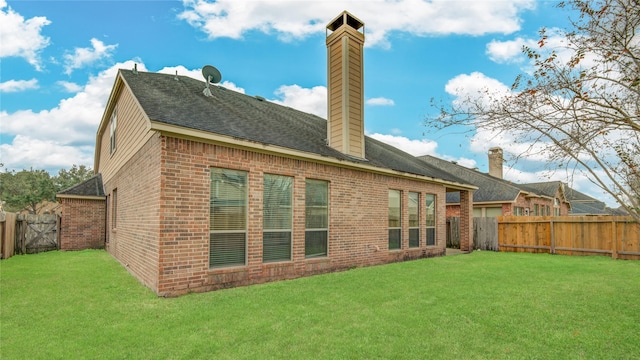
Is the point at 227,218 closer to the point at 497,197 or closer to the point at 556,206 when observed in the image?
the point at 497,197

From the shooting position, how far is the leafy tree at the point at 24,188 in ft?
128

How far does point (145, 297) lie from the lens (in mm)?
5816

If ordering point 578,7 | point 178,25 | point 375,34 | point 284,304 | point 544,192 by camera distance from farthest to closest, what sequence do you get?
point 544,192 < point 375,34 < point 178,25 < point 284,304 < point 578,7

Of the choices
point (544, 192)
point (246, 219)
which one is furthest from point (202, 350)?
point (544, 192)

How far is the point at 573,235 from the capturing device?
526 inches

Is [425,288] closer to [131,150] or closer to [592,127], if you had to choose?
[592,127]

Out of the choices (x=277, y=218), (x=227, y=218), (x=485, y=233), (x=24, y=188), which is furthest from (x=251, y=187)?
(x=24, y=188)

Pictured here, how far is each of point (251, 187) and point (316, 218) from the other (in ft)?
7.04

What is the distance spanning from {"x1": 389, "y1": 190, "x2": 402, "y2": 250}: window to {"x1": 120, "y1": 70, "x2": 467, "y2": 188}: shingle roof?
92 cm

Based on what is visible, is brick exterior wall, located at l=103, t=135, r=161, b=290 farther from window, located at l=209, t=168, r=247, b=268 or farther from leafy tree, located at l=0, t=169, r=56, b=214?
leafy tree, located at l=0, t=169, r=56, b=214

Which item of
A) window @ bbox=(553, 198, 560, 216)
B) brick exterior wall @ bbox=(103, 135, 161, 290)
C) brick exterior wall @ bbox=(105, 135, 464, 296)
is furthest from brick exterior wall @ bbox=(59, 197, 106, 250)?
window @ bbox=(553, 198, 560, 216)

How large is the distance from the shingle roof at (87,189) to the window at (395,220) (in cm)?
1177

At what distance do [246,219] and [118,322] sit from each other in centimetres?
294

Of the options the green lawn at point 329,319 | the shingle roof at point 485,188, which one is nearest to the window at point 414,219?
the green lawn at point 329,319
